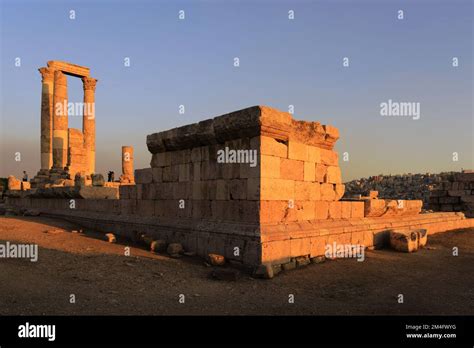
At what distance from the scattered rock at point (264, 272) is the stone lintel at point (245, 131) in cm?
232

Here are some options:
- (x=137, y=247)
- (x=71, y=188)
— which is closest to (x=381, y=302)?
(x=137, y=247)

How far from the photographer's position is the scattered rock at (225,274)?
5695mm

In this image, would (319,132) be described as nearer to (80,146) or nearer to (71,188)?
(71,188)

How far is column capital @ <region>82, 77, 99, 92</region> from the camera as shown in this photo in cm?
2546

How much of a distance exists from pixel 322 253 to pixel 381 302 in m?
2.53

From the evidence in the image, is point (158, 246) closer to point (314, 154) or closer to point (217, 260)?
point (217, 260)

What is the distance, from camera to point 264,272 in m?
5.73

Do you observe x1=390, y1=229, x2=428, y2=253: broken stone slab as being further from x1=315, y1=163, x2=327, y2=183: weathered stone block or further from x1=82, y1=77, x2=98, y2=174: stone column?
x1=82, y1=77, x2=98, y2=174: stone column

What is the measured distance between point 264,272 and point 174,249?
91.5 inches

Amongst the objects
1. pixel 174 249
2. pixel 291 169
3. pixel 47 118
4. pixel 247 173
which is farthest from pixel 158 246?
pixel 47 118

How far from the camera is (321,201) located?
7.84 meters

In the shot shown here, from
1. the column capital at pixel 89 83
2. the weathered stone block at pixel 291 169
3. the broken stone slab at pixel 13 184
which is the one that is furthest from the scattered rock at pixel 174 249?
the column capital at pixel 89 83

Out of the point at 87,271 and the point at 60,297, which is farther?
the point at 87,271
